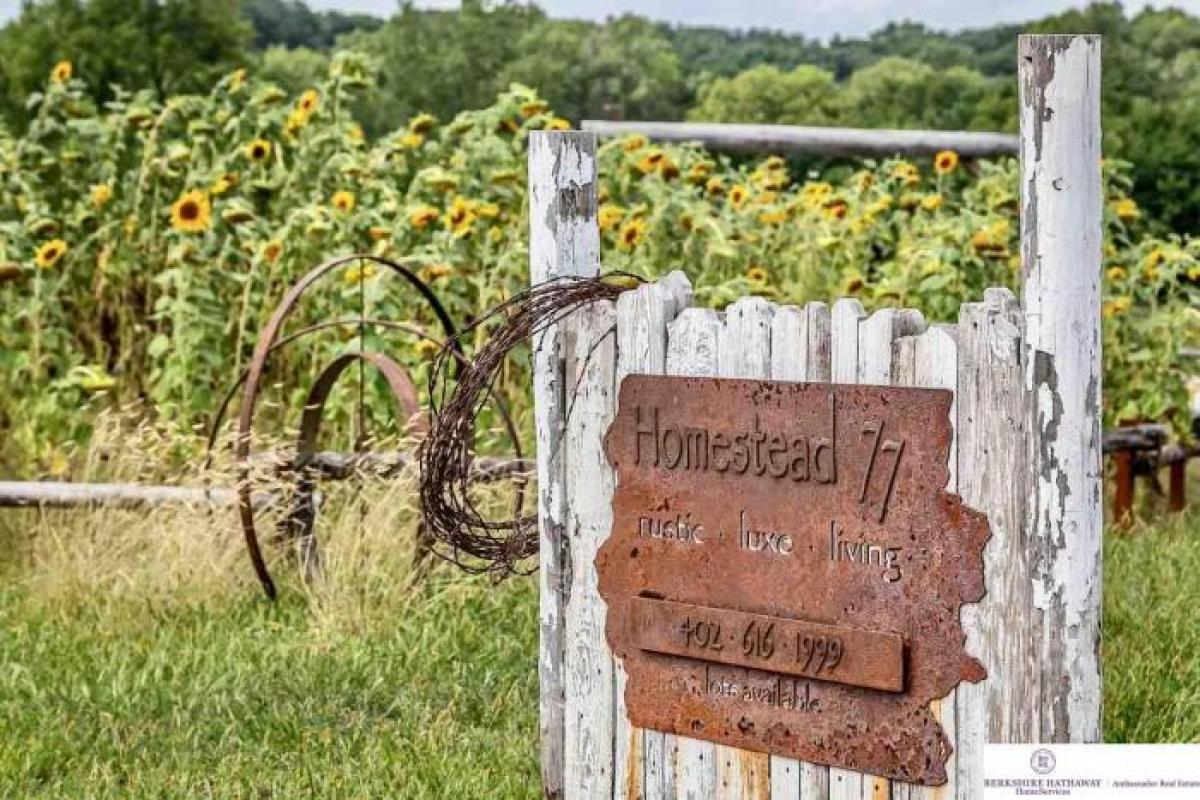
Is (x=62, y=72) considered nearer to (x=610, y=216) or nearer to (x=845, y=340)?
(x=610, y=216)

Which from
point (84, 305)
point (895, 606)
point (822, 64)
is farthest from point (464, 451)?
point (822, 64)

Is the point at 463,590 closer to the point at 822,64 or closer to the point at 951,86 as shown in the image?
the point at 951,86

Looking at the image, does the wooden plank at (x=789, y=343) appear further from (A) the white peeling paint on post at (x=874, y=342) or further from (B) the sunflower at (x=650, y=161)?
(B) the sunflower at (x=650, y=161)

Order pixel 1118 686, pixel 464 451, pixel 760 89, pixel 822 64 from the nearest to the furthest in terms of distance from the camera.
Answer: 1. pixel 464 451
2. pixel 1118 686
3. pixel 760 89
4. pixel 822 64

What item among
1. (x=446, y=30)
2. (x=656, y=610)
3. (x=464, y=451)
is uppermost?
(x=446, y=30)

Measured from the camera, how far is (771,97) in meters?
37.0

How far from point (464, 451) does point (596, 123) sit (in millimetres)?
4245

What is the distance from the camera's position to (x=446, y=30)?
40.2 m

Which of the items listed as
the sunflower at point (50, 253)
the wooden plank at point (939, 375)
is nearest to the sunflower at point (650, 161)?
the sunflower at point (50, 253)

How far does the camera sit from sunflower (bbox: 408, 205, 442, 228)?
7.18 metres

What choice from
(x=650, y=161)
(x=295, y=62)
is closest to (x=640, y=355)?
(x=650, y=161)

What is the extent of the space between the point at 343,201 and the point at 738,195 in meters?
1.91

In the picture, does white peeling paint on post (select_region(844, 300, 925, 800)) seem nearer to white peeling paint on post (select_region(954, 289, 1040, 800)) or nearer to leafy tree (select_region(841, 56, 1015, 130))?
white peeling paint on post (select_region(954, 289, 1040, 800))

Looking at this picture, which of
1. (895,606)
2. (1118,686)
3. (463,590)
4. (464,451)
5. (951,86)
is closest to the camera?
(895,606)
